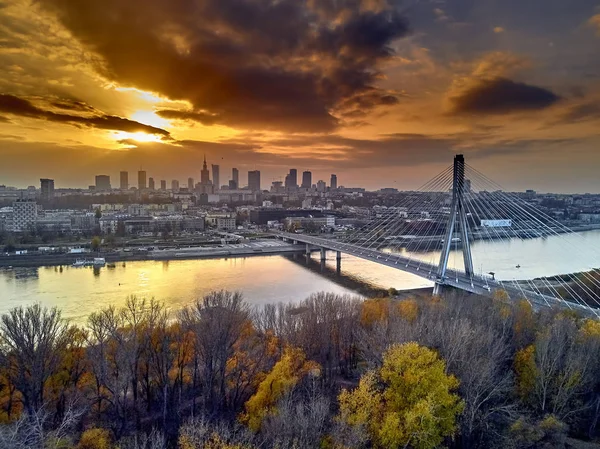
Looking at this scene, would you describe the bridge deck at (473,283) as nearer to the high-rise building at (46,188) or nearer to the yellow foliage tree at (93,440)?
the yellow foliage tree at (93,440)

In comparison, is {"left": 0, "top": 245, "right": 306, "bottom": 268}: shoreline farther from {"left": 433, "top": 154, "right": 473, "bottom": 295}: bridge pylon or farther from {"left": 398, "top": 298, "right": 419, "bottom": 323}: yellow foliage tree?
{"left": 398, "top": 298, "right": 419, "bottom": 323}: yellow foliage tree

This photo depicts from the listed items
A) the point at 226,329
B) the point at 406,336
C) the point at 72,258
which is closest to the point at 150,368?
the point at 226,329

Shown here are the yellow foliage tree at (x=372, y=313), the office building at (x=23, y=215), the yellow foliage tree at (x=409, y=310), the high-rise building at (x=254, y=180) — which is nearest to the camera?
the yellow foliage tree at (x=409, y=310)

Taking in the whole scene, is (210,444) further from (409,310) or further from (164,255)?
(164,255)

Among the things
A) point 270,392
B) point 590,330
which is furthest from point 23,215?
point 590,330

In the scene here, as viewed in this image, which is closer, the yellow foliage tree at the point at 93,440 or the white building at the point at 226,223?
the yellow foliage tree at the point at 93,440

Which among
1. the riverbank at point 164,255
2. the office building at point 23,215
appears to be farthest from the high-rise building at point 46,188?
the riverbank at point 164,255
